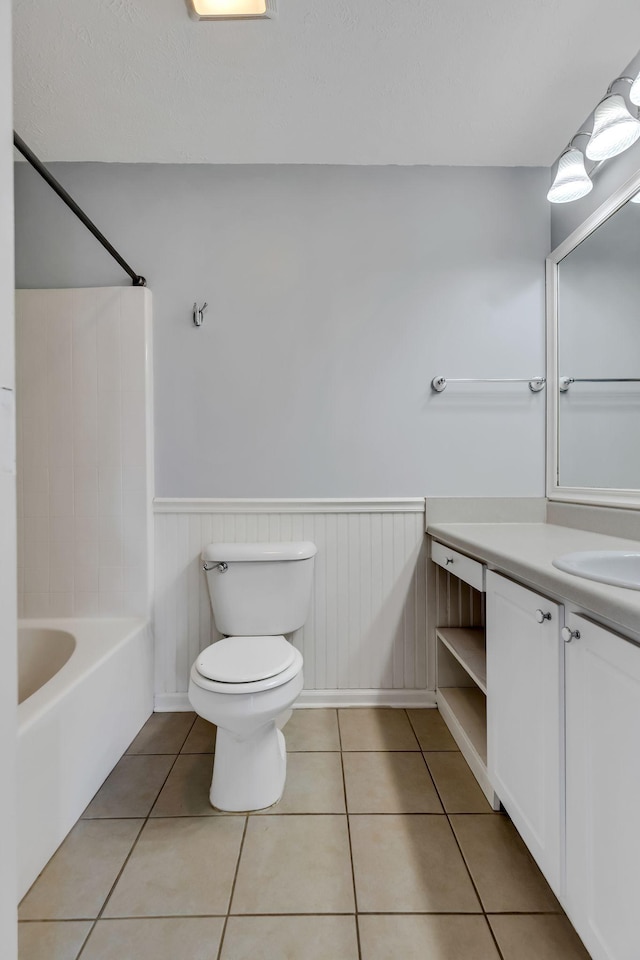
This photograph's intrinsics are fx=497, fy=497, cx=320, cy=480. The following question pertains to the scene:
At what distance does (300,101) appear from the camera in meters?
1.75

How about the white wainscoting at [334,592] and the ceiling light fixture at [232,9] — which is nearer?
the ceiling light fixture at [232,9]

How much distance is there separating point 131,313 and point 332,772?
6.27ft

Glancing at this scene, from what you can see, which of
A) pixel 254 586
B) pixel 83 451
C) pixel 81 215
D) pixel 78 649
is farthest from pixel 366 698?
pixel 81 215

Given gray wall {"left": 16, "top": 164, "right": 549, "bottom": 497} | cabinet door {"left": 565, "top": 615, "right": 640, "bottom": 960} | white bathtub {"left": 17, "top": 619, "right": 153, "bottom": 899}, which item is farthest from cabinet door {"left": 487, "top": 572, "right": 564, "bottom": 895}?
white bathtub {"left": 17, "top": 619, "right": 153, "bottom": 899}

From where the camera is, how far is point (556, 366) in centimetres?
211

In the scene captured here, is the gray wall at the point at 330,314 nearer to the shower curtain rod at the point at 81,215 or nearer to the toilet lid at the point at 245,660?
the shower curtain rod at the point at 81,215

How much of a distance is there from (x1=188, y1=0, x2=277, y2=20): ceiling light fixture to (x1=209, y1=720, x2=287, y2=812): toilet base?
81.3 inches

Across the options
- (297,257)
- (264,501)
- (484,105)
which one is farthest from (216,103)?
(264,501)

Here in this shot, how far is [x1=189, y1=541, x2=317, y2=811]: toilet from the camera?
56.9 inches

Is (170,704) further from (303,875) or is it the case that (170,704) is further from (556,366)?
(556,366)

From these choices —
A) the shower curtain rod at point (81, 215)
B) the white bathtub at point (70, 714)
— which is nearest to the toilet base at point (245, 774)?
the white bathtub at point (70, 714)

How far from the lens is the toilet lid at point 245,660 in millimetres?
1471

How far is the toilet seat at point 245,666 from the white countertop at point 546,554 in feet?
2.24

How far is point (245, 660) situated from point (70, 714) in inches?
20.4
